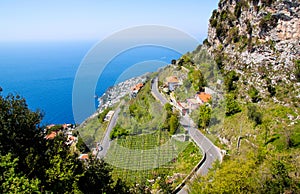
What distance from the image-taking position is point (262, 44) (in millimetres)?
16047

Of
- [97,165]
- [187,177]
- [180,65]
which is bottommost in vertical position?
[187,177]

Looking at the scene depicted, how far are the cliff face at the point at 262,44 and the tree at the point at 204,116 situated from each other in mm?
2649

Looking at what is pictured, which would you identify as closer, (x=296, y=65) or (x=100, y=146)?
(x=296, y=65)

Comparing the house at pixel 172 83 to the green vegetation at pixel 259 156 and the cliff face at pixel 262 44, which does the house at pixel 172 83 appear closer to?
the cliff face at pixel 262 44

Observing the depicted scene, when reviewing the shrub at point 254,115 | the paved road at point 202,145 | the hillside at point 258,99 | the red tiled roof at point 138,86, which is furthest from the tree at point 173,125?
the red tiled roof at point 138,86

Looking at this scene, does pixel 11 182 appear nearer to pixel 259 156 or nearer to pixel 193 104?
pixel 259 156

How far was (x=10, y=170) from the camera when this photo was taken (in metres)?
4.64

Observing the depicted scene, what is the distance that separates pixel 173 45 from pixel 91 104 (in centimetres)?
358

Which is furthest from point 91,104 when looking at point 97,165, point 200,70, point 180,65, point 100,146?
point 180,65

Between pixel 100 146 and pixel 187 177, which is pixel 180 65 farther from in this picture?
pixel 187 177

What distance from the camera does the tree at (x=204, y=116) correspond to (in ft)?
48.9

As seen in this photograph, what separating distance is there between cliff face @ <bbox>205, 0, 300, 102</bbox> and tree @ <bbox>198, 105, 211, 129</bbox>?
265cm

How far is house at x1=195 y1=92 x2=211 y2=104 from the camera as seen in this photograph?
54.1 ft

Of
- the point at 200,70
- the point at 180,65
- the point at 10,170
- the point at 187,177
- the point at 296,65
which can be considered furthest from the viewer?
the point at 180,65
